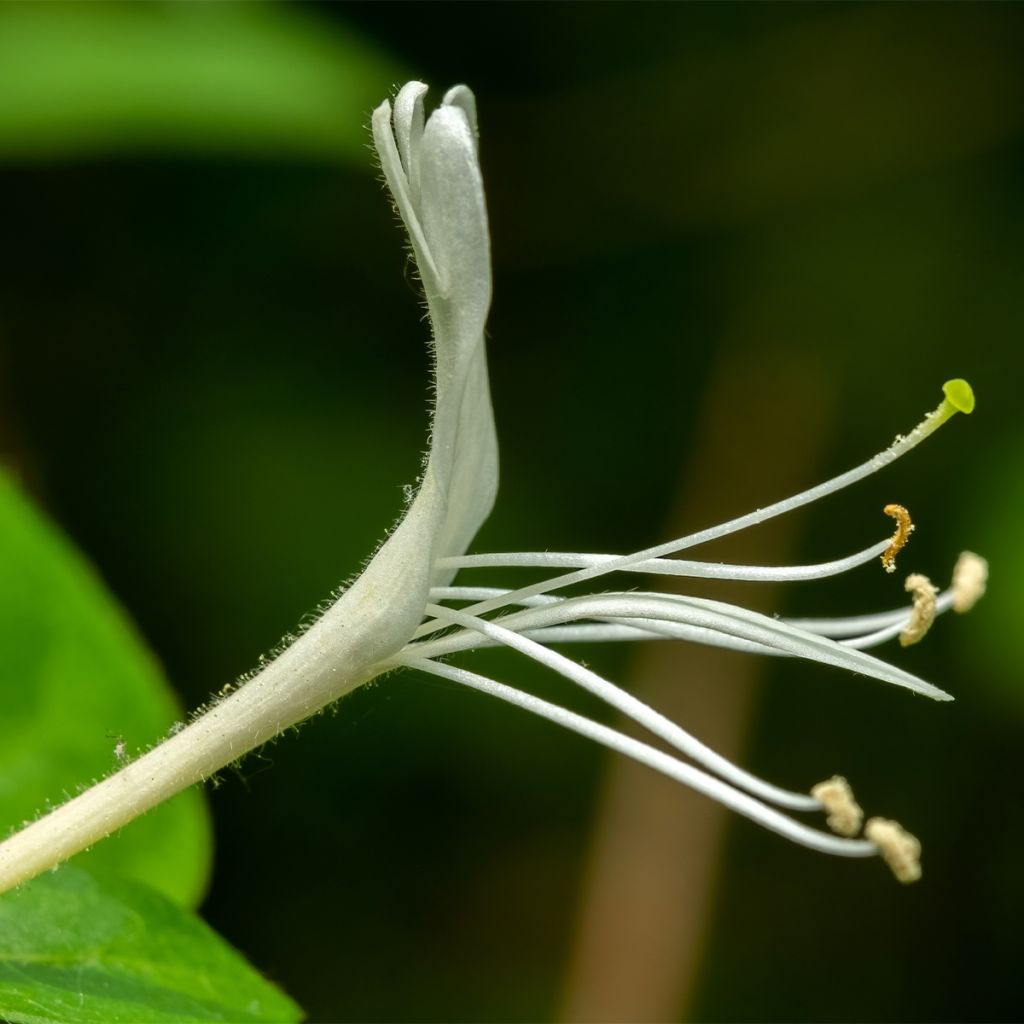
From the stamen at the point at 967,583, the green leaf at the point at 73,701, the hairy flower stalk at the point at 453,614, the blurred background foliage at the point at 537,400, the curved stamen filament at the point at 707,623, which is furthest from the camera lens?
the blurred background foliage at the point at 537,400

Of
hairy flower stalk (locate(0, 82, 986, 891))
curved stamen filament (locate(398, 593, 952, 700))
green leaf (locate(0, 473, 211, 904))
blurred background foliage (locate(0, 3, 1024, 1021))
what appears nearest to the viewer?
hairy flower stalk (locate(0, 82, 986, 891))

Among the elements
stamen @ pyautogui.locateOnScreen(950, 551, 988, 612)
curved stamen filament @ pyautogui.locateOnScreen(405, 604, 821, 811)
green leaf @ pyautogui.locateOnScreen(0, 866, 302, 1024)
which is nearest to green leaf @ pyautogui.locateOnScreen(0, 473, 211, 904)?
green leaf @ pyautogui.locateOnScreen(0, 866, 302, 1024)

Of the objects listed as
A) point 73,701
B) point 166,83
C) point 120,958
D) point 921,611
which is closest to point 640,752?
point 921,611

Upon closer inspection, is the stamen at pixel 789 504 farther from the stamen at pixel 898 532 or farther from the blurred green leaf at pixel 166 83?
the blurred green leaf at pixel 166 83

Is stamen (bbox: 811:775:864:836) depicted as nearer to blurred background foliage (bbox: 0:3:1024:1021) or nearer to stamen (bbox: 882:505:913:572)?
stamen (bbox: 882:505:913:572)

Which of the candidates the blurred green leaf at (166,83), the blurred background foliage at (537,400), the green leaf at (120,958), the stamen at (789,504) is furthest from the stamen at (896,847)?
the blurred green leaf at (166,83)

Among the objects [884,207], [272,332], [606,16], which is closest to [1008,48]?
[884,207]

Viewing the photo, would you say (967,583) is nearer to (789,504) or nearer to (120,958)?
(789,504)
